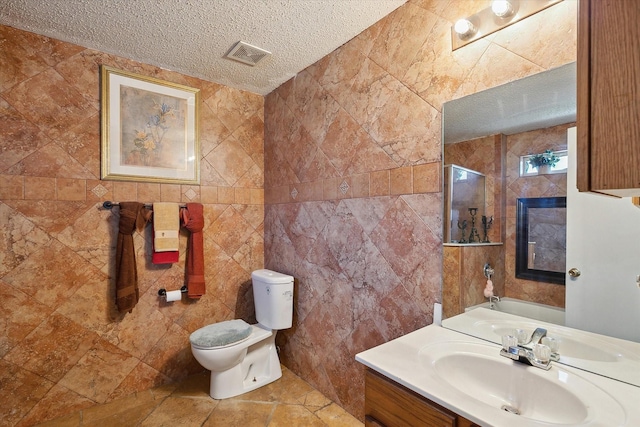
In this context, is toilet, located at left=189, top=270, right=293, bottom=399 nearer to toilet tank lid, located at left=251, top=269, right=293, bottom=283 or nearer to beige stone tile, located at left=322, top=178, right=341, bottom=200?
toilet tank lid, located at left=251, top=269, right=293, bottom=283

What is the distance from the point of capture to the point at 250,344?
2.14m

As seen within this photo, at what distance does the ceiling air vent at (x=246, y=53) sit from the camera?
2002mm

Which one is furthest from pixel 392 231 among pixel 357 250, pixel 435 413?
pixel 435 413

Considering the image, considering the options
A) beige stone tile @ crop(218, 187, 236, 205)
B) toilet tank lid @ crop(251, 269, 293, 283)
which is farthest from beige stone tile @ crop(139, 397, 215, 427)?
beige stone tile @ crop(218, 187, 236, 205)

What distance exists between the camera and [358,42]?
1.87m

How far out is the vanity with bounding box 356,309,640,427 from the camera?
82 cm

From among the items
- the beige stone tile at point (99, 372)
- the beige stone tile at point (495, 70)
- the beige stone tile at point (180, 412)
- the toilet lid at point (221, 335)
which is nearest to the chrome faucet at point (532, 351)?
the beige stone tile at point (495, 70)

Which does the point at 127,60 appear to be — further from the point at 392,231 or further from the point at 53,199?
the point at 392,231

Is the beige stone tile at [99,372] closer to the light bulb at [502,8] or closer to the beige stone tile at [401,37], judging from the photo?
the beige stone tile at [401,37]

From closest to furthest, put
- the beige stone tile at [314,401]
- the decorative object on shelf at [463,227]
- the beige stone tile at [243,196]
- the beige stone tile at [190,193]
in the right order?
the decorative object on shelf at [463,227] → the beige stone tile at [314,401] → the beige stone tile at [190,193] → the beige stone tile at [243,196]

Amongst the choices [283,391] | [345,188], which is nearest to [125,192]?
[345,188]

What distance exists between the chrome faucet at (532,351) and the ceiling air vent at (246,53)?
2129 mm

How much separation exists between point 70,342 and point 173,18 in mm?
2107

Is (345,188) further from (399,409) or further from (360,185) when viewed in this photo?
(399,409)
